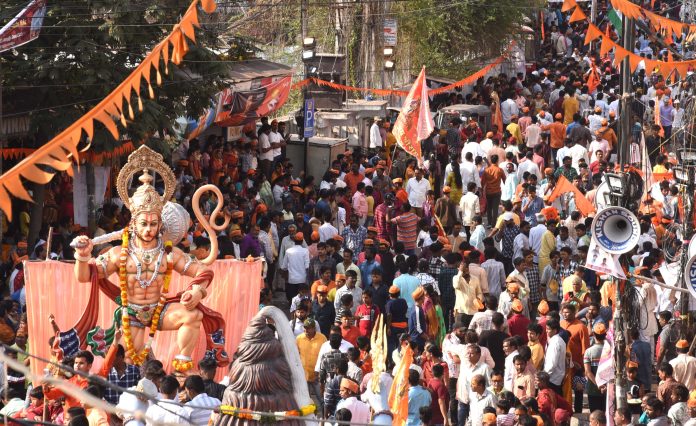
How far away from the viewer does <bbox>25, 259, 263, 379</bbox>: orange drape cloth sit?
48.6 feet

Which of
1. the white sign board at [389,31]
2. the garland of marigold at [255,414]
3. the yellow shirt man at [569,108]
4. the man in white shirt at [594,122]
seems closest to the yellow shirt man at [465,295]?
the garland of marigold at [255,414]

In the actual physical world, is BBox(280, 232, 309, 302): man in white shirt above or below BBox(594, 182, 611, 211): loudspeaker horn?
below

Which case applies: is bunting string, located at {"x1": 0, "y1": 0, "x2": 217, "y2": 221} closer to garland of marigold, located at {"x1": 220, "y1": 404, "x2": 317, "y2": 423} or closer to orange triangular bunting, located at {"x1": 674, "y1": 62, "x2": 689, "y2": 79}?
garland of marigold, located at {"x1": 220, "y1": 404, "x2": 317, "y2": 423}

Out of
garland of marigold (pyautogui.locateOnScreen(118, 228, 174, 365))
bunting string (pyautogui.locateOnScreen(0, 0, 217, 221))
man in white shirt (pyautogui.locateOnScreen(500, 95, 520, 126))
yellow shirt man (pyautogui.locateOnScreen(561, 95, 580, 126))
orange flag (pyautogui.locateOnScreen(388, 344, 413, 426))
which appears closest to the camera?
bunting string (pyautogui.locateOnScreen(0, 0, 217, 221))

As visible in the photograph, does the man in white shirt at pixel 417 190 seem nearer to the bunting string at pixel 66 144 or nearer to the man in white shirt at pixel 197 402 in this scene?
the bunting string at pixel 66 144

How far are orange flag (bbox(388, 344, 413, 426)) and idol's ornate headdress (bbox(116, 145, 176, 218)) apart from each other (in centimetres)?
337

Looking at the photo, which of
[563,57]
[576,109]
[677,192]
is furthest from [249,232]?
[563,57]

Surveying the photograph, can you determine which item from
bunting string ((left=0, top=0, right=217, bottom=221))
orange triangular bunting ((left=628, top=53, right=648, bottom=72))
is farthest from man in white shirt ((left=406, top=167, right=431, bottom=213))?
bunting string ((left=0, top=0, right=217, bottom=221))

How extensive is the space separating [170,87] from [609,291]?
6.79 m

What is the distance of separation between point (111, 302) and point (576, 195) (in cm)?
653

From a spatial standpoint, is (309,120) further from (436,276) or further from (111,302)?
(111,302)

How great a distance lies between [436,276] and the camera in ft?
55.9

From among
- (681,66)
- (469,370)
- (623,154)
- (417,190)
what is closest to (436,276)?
(623,154)

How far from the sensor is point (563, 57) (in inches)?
1710
